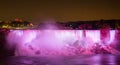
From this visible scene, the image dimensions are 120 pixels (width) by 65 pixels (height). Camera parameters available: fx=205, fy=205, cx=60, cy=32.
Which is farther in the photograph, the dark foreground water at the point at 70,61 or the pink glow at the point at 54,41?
the pink glow at the point at 54,41

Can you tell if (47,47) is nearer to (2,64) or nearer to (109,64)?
(2,64)

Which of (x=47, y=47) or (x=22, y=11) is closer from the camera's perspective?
(x=47, y=47)

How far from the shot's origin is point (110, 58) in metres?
2.52

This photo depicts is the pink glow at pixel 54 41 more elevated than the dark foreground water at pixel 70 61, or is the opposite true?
the pink glow at pixel 54 41

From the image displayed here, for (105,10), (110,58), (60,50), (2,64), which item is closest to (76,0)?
(105,10)

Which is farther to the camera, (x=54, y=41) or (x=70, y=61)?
(x=54, y=41)

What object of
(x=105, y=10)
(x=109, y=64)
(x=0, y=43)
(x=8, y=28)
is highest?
(x=105, y=10)

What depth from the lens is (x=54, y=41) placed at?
111 inches

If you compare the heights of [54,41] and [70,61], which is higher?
[54,41]

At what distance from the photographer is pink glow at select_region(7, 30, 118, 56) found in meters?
2.79

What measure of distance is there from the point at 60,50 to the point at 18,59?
0.58 metres

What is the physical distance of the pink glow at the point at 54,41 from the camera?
9.16 feet

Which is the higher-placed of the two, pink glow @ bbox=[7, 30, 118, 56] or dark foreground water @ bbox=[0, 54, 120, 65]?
pink glow @ bbox=[7, 30, 118, 56]

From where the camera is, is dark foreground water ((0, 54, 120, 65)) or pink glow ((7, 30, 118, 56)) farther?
pink glow ((7, 30, 118, 56))
